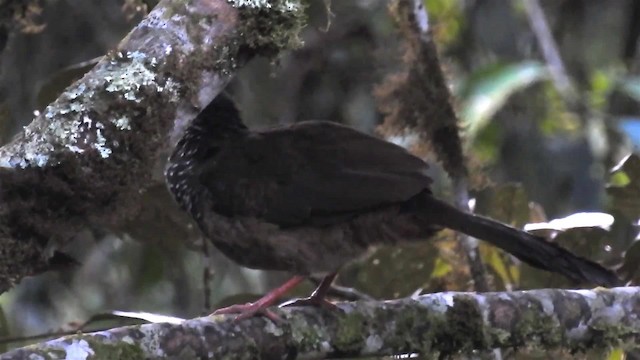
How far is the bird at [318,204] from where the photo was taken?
2799 mm

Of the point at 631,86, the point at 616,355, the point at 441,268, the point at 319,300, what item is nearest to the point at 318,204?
the point at 319,300

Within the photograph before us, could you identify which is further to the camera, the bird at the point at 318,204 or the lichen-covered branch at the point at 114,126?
the bird at the point at 318,204

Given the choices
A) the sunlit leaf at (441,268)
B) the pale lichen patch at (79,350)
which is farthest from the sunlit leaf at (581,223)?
the pale lichen patch at (79,350)

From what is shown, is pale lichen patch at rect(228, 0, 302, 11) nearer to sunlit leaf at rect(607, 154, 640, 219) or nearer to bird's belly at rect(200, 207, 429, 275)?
bird's belly at rect(200, 207, 429, 275)

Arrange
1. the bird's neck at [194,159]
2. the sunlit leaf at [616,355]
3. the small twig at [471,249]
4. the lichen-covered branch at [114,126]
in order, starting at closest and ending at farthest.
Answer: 1. the lichen-covered branch at [114,126]
2. the sunlit leaf at [616,355]
3. the bird's neck at [194,159]
4. the small twig at [471,249]

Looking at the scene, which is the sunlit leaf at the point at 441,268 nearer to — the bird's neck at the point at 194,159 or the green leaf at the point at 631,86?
the bird's neck at the point at 194,159

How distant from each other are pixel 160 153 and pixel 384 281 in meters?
1.38

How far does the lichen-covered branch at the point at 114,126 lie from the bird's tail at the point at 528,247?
0.74 m

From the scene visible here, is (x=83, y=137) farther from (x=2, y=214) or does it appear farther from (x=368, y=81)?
(x=368, y=81)

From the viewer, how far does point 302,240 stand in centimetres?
285

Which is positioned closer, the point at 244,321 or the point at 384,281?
the point at 244,321

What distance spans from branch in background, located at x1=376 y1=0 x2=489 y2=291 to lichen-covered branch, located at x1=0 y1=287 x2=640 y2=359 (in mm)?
715

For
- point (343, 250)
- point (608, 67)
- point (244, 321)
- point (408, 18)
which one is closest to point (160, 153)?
point (244, 321)

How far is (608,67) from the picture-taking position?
552 cm
